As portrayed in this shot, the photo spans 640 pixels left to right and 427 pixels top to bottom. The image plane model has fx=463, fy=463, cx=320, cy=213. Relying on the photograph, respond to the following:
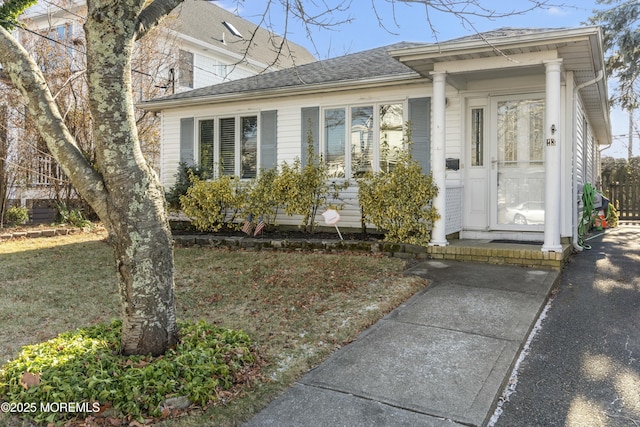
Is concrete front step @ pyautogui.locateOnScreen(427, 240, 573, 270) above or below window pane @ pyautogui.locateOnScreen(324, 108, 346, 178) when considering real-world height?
below

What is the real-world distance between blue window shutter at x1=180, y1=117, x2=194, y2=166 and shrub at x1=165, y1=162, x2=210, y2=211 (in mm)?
300

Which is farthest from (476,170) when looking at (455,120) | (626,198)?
(626,198)

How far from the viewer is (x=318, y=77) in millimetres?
8672

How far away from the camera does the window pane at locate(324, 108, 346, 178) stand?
8.39 metres

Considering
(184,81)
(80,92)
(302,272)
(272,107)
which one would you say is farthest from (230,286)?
(184,81)

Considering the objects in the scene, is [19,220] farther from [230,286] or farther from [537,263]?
[537,263]

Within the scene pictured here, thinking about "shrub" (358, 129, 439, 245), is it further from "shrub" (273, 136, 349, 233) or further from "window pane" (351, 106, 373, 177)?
"window pane" (351, 106, 373, 177)

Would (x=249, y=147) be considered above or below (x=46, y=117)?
above

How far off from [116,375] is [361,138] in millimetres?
6373

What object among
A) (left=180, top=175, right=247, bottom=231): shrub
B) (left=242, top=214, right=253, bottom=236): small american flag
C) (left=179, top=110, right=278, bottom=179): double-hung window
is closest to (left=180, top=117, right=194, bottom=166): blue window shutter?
(left=179, top=110, right=278, bottom=179): double-hung window

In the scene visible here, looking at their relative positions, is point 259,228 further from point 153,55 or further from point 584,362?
point 153,55

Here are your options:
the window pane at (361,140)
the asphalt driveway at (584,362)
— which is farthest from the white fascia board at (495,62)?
the asphalt driveway at (584,362)

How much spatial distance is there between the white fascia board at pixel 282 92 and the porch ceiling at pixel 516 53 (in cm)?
65

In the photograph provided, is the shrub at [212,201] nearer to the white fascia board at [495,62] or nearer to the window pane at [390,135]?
the window pane at [390,135]
